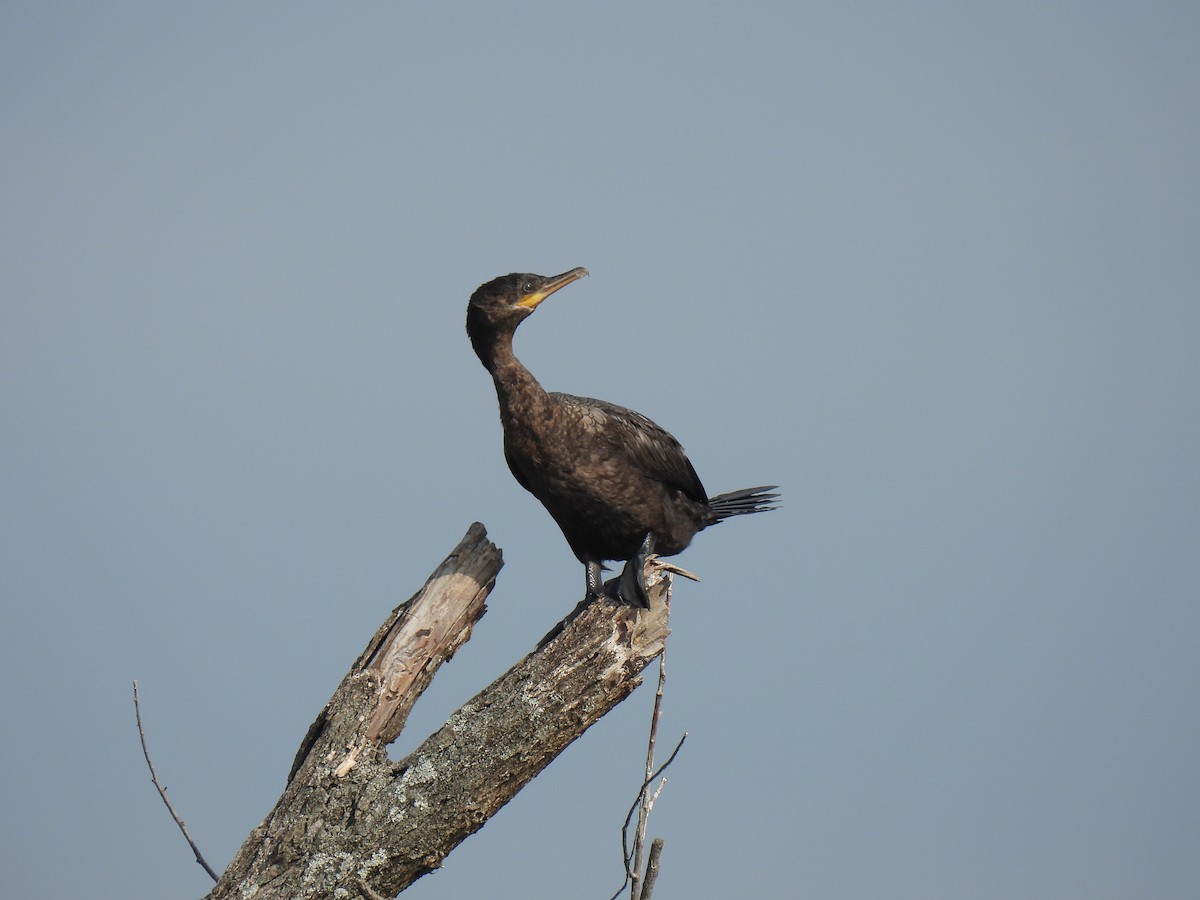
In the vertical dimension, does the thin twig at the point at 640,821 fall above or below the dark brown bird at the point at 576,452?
below

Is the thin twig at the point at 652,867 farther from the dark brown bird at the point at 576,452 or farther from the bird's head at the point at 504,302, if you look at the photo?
the bird's head at the point at 504,302

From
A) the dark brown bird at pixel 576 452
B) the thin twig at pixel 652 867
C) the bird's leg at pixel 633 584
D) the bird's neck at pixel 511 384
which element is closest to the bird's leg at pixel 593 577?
the dark brown bird at pixel 576 452

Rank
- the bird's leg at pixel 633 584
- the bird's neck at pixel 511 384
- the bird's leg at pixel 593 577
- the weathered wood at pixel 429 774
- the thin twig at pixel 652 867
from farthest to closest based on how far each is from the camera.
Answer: the bird's leg at pixel 593 577
the bird's neck at pixel 511 384
the bird's leg at pixel 633 584
the weathered wood at pixel 429 774
the thin twig at pixel 652 867

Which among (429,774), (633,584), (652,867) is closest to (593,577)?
(633,584)

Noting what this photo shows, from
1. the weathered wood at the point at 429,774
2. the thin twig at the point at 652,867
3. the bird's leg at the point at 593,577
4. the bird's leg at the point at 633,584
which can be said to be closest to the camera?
the thin twig at the point at 652,867

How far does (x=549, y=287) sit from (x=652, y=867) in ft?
8.82

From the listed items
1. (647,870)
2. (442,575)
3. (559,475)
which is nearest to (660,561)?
(559,475)

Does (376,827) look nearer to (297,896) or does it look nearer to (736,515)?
(297,896)

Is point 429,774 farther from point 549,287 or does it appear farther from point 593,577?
point 549,287

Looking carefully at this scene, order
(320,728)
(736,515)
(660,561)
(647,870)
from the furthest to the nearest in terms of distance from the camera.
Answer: (736,515) → (660,561) → (320,728) → (647,870)

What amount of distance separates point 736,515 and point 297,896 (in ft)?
10.2

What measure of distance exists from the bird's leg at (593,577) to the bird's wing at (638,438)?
468 mm

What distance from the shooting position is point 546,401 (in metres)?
5.55

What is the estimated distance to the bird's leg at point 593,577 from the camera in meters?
5.64
